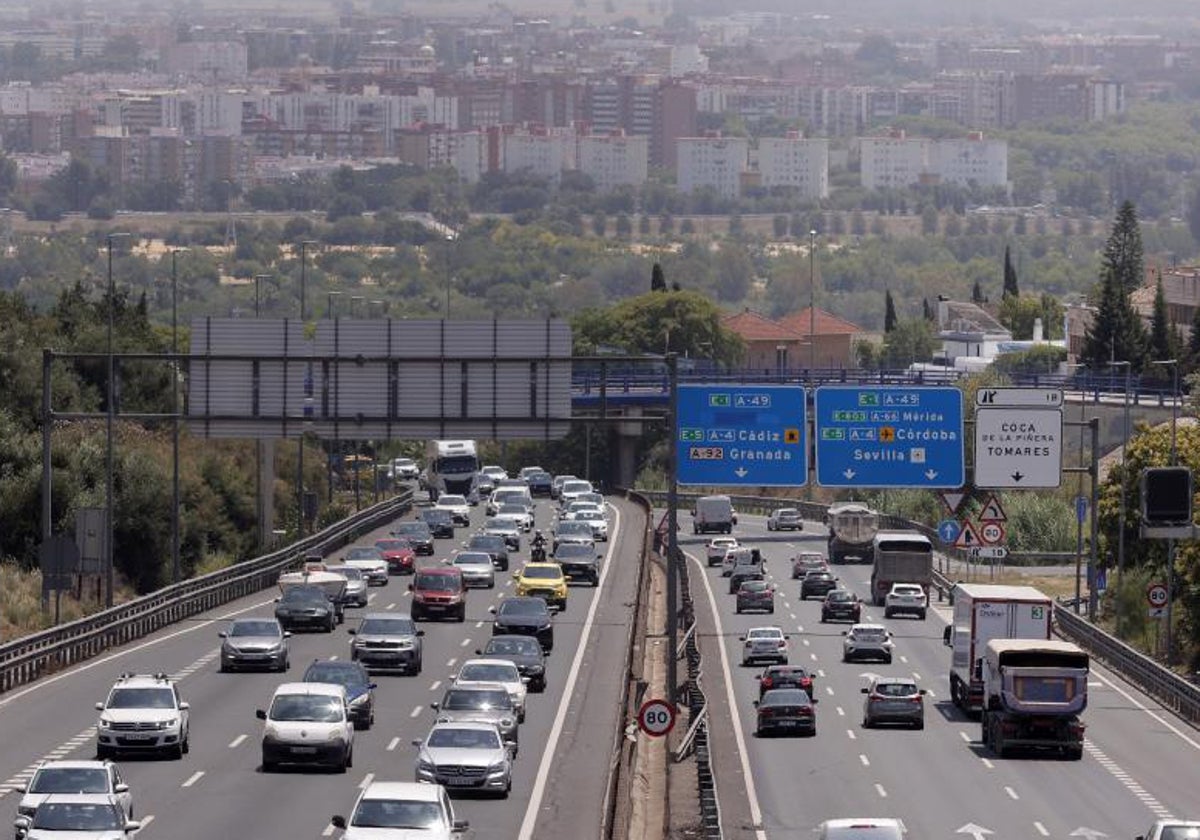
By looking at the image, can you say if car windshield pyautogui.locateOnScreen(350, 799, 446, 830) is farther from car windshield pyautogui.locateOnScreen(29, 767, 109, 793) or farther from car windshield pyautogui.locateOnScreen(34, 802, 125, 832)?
car windshield pyautogui.locateOnScreen(29, 767, 109, 793)

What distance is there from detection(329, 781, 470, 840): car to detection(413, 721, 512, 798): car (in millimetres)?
5926

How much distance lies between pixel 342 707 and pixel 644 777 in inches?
208

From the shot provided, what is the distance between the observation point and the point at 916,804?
45812mm

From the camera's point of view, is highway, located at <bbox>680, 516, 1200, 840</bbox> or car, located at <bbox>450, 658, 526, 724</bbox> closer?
highway, located at <bbox>680, 516, 1200, 840</bbox>

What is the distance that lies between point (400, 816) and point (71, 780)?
4.33 metres

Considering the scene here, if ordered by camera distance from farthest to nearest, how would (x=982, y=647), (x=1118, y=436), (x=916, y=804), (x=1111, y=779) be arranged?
(x=1118, y=436) < (x=982, y=647) < (x=1111, y=779) < (x=916, y=804)

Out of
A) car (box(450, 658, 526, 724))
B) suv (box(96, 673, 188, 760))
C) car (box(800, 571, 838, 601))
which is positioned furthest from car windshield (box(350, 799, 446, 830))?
car (box(800, 571, 838, 601))

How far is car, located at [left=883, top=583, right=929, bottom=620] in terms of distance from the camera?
3474 inches

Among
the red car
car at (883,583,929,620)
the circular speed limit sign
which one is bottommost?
car at (883,583,929,620)

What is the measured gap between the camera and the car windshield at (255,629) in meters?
59.6

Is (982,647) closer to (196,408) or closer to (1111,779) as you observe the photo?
(1111,779)

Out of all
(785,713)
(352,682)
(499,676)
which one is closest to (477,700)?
(352,682)

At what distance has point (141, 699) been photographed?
46344 millimetres

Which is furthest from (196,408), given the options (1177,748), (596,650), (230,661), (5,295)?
(5,295)
